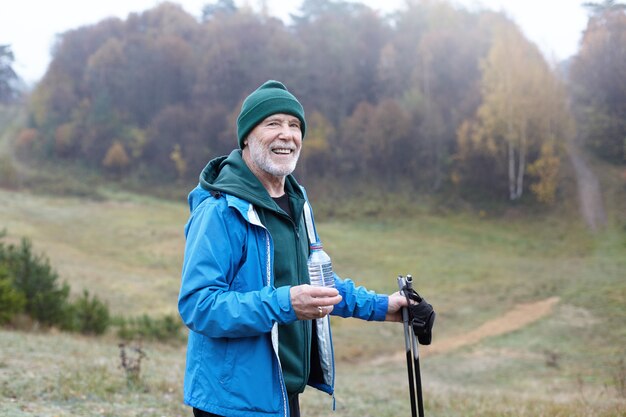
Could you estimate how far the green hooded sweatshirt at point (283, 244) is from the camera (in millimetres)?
2479

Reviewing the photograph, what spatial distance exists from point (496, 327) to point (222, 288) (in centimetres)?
1678

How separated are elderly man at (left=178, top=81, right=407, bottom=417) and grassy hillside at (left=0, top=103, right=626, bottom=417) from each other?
10.0 feet

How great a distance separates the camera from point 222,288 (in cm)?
228

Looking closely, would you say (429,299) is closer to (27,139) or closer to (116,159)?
(116,159)

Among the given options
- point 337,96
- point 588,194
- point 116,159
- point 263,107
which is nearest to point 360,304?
point 263,107

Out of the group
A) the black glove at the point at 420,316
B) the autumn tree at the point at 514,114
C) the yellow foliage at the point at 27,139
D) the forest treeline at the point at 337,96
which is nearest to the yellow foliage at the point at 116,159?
the forest treeline at the point at 337,96

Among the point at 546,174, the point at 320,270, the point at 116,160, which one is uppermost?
the point at 116,160

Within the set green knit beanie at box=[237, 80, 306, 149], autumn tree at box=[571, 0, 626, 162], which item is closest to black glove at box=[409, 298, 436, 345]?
green knit beanie at box=[237, 80, 306, 149]

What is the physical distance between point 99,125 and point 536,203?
113 ft

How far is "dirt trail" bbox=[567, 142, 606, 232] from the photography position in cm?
2951

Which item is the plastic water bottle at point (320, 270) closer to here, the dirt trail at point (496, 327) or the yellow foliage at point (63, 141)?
the dirt trail at point (496, 327)

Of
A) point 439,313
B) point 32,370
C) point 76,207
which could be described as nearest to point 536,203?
point 439,313

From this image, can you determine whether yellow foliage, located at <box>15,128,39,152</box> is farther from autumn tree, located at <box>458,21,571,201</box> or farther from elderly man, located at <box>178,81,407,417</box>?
elderly man, located at <box>178,81,407,417</box>

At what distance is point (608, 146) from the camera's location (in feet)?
88.9
